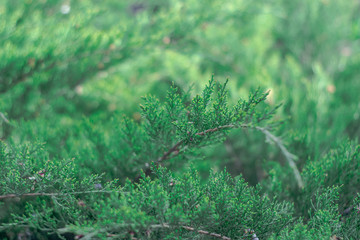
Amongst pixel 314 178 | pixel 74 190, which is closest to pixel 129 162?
pixel 74 190

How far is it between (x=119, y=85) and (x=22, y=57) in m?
0.54

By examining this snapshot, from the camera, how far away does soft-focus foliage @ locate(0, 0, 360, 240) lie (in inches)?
25.9

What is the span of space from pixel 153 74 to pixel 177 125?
4.27 feet

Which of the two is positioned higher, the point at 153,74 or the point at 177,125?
the point at 153,74

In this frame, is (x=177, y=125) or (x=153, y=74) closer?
(x=177, y=125)

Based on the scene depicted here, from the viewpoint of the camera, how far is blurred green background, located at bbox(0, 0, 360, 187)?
102cm

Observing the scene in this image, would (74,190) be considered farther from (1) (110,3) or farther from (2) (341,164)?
(1) (110,3)

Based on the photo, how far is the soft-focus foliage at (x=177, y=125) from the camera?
659 millimetres

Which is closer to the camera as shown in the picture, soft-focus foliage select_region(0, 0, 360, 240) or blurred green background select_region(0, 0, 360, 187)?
soft-focus foliage select_region(0, 0, 360, 240)

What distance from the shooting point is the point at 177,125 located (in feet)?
2.21

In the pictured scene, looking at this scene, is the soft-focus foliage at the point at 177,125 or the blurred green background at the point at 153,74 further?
the blurred green background at the point at 153,74

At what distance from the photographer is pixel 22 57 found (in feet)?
3.92

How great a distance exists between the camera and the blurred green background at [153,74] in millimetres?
1020

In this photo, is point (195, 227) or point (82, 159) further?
point (82, 159)
